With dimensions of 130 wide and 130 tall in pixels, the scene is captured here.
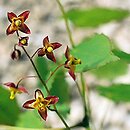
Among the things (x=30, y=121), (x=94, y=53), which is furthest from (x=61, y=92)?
(x=94, y=53)

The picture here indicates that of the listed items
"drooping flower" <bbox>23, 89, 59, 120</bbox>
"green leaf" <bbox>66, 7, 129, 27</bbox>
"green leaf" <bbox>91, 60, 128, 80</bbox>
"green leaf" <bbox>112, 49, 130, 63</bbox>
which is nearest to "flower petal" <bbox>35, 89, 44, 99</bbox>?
"drooping flower" <bbox>23, 89, 59, 120</bbox>

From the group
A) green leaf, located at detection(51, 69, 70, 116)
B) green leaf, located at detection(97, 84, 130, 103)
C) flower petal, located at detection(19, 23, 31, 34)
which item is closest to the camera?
flower petal, located at detection(19, 23, 31, 34)

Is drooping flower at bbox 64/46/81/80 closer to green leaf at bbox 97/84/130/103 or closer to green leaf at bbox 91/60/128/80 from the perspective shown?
green leaf at bbox 97/84/130/103

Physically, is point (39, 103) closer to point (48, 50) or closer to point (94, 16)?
point (48, 50)

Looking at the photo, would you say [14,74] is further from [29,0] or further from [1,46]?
[29,0]

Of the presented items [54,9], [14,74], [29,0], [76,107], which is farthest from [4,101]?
[29,0]

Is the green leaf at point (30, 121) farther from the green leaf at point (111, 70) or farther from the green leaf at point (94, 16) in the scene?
the green leaf at point (111, 70)

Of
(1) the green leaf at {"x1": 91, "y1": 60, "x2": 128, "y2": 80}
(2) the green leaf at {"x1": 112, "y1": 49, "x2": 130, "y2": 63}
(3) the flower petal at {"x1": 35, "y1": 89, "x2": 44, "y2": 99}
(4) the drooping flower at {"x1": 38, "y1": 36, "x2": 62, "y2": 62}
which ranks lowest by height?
(1) the green leaf at {"x1": 91, "y1": 60, "x2": 128, "y2": 80}
